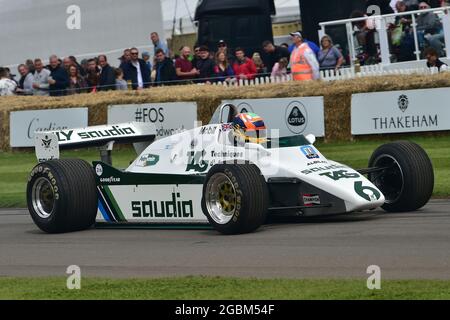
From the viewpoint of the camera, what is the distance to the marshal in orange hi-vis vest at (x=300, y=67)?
71.7 feet

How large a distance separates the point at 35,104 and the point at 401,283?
16.2 m

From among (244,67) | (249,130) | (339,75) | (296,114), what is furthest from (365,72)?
(249,130)

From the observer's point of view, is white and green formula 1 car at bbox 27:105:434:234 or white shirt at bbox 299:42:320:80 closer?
white and green formula 1 car at bbox 27:105:434:234

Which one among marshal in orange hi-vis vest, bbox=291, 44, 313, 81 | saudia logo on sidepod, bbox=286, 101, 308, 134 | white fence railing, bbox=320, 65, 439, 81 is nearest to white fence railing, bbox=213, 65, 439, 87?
white fence railing, bbox=320, 65, 439, 81

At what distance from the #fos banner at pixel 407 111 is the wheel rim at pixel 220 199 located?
7739 millimetres

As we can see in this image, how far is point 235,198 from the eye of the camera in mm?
11938

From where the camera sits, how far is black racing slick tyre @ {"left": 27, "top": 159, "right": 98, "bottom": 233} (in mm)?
13297

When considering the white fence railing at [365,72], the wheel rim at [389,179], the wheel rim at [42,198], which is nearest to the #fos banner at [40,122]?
the white fence railing at [365,72]

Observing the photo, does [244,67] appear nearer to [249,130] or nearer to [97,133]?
[97,133]

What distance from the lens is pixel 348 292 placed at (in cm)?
842

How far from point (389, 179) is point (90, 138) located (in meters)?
3.72

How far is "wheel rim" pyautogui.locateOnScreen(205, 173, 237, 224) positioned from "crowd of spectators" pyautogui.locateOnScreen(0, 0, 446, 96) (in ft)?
31.4

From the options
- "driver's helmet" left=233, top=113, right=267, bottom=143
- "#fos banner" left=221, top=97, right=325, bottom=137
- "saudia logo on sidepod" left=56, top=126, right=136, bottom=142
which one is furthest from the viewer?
"#fos banner" left=221, top=97, right=325, bottom=137

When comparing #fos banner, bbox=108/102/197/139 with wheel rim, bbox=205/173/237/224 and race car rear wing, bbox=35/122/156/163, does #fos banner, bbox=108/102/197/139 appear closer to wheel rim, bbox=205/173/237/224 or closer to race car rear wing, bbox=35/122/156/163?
race car rear wing, bbox=35/122/156/163
